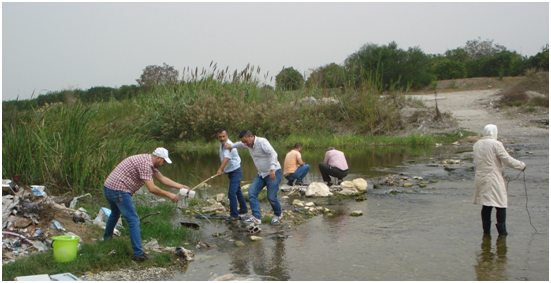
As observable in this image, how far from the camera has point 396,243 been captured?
7629 mm

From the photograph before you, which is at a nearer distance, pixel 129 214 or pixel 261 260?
pixel 129 214

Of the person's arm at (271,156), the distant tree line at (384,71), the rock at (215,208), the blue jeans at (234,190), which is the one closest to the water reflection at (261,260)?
the person's arm at (271,156)

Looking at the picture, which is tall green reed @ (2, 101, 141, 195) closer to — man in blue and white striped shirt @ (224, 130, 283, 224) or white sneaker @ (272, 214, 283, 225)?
man in blue and white striped shirt @ (224, 130, 283, 224)

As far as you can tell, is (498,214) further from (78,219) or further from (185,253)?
(78,219)

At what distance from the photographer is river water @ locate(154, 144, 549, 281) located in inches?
250

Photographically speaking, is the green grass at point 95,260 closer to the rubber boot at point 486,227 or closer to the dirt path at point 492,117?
the rubber boot at point 486,227

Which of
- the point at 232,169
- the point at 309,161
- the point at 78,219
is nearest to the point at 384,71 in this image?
the point at 309,161

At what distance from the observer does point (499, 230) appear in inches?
306

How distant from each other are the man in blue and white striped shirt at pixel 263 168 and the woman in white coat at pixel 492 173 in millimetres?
3274

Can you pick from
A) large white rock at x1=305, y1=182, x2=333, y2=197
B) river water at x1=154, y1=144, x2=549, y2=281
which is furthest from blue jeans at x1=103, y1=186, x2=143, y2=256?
large white rock at x1=305, y1=182, x2=333, y2=197

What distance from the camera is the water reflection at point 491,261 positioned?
6.06 m

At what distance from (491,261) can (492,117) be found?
24632mm

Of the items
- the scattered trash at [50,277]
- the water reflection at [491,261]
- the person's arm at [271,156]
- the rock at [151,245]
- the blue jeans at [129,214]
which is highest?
the person's arm at [271,156]

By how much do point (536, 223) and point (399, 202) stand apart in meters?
2.92
